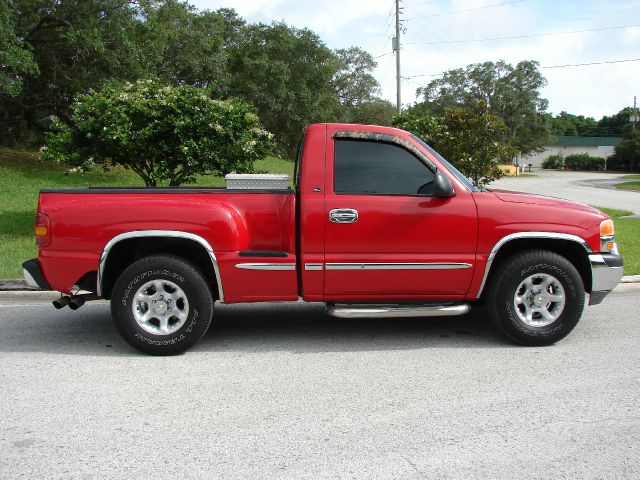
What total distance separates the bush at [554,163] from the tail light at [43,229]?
91342 mm

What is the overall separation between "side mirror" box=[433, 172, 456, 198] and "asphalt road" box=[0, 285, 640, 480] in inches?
55.7

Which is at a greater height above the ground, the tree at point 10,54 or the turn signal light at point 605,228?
the tree at point 10,54

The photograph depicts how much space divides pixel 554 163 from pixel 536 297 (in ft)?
300

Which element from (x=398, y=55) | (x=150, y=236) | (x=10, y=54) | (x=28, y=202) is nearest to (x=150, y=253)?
(x=150, y=236)

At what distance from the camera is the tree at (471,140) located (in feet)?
45.0

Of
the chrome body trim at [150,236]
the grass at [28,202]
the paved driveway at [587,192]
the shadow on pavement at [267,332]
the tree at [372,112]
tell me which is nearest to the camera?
the chrome body trim at [150,236]

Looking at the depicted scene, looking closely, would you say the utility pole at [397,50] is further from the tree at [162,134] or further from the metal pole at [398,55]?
the tree at [162,134]

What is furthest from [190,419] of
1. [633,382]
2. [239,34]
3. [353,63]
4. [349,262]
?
[353,63]

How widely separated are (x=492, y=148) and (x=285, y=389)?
10718mm

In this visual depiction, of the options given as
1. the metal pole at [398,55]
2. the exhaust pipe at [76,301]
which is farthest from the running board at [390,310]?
the metal pole at [398,55]

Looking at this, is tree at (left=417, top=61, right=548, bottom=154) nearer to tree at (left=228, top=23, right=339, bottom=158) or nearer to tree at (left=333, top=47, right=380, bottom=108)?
tree at (left=333, top=47, right=380, bottom=108)

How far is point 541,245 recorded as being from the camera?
552 centimetres

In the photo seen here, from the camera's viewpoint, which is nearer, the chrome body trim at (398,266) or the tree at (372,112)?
the chrome body trim at (398,266)

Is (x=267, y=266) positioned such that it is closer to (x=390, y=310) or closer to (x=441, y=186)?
(x=390, y=310)
